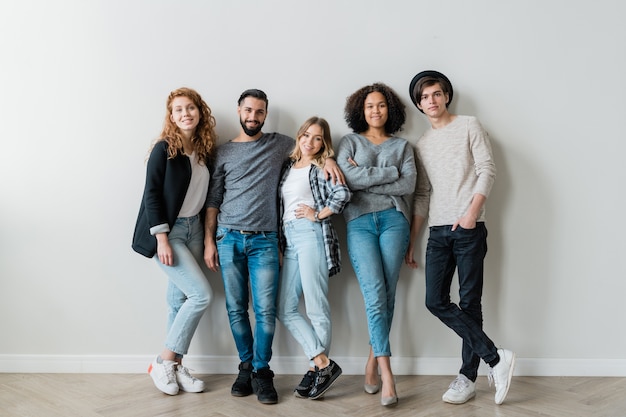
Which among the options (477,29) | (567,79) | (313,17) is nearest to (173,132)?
(313,17)

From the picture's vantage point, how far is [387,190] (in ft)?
9.07

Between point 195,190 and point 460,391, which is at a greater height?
point 195,190

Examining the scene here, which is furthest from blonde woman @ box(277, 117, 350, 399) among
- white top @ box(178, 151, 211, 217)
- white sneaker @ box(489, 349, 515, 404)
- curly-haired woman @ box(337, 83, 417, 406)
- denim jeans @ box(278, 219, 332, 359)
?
white sneaker @ box(489, 349, 515, 404)

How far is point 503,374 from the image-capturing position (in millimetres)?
2605

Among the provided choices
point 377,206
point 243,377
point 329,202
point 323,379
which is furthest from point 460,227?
point 243,377

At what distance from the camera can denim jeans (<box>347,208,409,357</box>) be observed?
8.84 ft

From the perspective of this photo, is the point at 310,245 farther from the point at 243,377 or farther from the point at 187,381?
the point at 187,381

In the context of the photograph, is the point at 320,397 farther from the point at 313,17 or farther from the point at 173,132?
the point at 313,17

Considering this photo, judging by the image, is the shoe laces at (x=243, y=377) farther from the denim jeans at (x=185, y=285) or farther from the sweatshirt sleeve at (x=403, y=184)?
the sweatshirt sleeve at (x=403, y=184)

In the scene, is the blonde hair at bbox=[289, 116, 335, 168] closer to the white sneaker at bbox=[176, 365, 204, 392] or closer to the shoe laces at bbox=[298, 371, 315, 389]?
the shoe laces at bbox=[298, 371, 315, 389]

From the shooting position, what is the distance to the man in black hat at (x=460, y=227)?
265 centimetres

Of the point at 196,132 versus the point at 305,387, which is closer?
the point at 305,387

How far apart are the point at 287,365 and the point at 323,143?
1222 millimetres

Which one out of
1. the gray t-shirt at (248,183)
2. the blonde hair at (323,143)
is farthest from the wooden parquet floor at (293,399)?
the blonde hair at (323,143)
